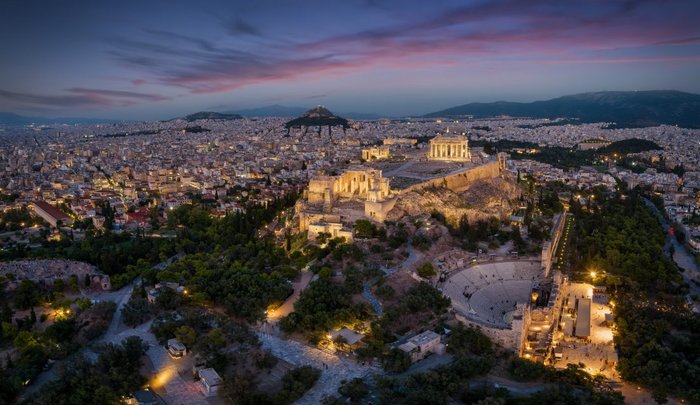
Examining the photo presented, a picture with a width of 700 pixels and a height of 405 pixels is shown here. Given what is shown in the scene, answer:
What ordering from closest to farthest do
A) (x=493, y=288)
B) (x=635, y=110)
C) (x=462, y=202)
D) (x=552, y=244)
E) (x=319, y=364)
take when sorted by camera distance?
(x=319, y=364), (x=493, y=288), (x=552, y=244), (x=462, y=202), (x=635, y=110)

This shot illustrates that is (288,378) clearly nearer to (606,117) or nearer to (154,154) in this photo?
(154,154)

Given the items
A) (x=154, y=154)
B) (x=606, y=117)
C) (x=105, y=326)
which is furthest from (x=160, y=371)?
(x=606, y=117)

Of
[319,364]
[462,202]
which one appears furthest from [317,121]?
[319,364]

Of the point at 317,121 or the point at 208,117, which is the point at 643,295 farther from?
the point at 208,117

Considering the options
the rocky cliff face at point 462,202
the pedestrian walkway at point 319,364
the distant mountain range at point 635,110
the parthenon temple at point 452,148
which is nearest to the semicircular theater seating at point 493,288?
the rocky cliff face at point 462,202

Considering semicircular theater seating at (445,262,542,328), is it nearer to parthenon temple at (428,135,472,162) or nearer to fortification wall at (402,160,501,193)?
fortification wall at (402,160,501,193)
